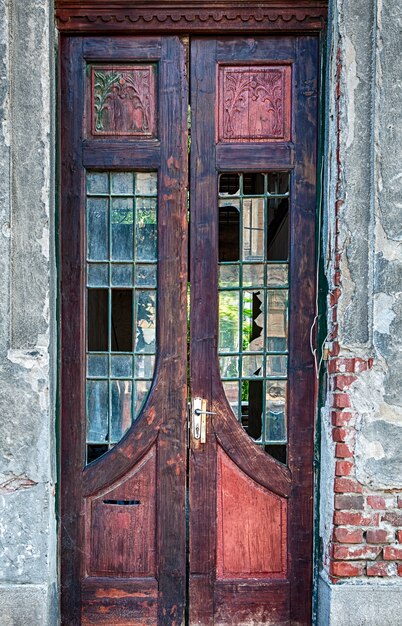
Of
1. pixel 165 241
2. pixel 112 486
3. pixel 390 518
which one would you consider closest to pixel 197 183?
pixel 165 241

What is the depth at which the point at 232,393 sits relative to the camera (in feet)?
10.9

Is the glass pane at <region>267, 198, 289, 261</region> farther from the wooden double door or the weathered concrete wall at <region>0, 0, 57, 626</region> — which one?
the weathered concrete wall at <region>0, 0, 57, 626</region>

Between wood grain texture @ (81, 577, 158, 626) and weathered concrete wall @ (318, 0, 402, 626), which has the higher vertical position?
weathered concrete wall @ (318, 0, 402, 626)

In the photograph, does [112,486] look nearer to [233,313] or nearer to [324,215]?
[233,313]

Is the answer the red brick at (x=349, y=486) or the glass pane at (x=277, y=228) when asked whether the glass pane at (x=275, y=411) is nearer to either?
the red brick at (x=349, y=486)

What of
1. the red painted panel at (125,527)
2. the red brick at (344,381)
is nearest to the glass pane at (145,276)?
the red painted panel at (125,527)

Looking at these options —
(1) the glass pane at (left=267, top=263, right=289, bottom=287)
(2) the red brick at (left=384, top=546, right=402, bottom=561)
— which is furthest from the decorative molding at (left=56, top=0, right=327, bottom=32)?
(2) the red brick at (left=384, top=546, right=402, bottom=561)

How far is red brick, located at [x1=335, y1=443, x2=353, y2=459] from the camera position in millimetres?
3031

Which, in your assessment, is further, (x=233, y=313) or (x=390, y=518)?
(x=233, y=313)

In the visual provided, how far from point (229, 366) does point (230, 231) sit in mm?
725

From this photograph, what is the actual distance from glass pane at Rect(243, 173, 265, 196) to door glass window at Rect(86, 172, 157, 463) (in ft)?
1.61

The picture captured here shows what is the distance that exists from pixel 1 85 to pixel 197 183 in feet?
3.55

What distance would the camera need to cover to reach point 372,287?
3041 millimetres

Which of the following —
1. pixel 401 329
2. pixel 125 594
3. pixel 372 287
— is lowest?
pixel 125 594
